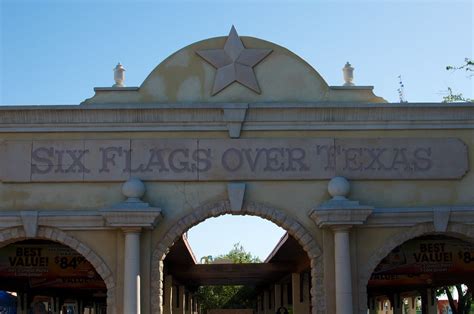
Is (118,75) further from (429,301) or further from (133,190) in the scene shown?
(429,301)

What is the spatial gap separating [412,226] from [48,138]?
8.50 metres

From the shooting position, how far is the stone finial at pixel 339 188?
15.6 m

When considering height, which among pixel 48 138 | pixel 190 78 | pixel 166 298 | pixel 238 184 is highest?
pixel 190 78

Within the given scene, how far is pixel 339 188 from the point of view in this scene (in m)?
15.6

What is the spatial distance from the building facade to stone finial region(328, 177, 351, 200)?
0.08 ft

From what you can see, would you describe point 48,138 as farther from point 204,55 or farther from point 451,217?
point 451,217

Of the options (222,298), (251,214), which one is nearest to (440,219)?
(251,214)

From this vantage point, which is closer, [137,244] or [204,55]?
[137,244]

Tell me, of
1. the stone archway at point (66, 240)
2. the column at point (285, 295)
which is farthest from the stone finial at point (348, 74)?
the column at point (285, 295)

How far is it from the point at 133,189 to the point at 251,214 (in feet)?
8.87

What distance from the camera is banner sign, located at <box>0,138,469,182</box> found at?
52.4 feet

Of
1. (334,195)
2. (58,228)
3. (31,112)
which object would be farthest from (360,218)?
(31,112)

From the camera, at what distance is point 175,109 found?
16078 millimetres

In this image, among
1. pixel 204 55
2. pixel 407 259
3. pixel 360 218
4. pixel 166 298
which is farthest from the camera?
pixel 166 298
